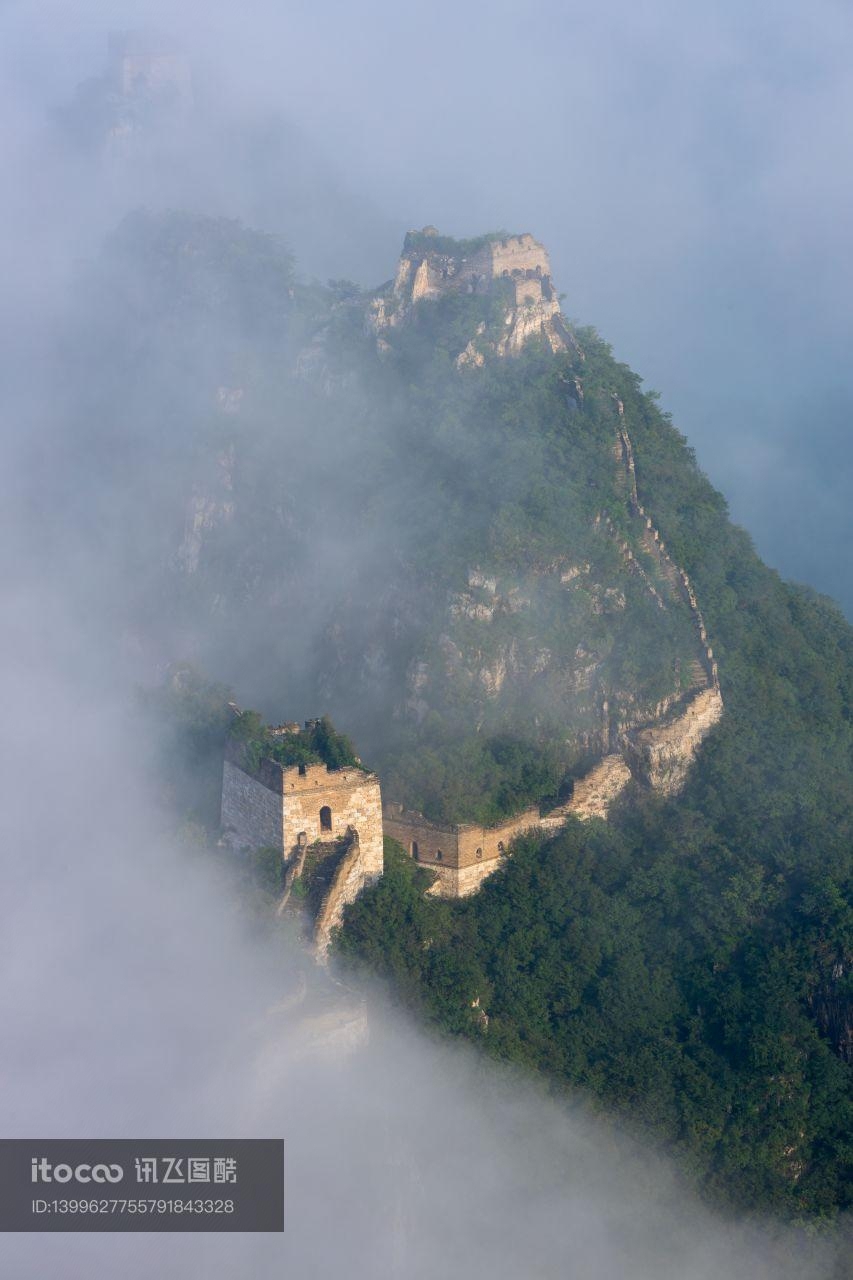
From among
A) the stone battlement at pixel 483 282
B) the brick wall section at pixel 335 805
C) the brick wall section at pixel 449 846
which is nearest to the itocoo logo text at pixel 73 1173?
the brick wall section at pixel 335 805

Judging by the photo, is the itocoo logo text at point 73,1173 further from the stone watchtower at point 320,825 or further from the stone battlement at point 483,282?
the stone battlement at point 483,282

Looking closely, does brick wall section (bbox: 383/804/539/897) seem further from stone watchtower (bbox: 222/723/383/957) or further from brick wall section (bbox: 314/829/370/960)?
brick wall section (bbox: 314/829/370/960)

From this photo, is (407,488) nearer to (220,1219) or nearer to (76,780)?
(76,780)

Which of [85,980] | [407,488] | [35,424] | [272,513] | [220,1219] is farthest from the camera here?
[35,424]

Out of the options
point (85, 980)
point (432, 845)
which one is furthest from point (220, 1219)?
point (432, 845)

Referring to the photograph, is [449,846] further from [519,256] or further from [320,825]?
[519,256]
